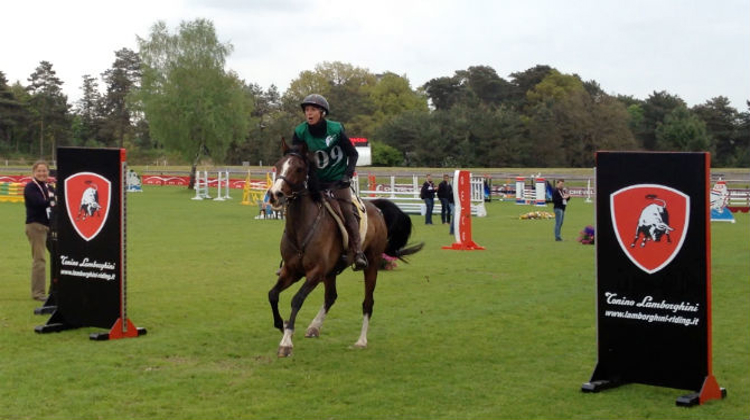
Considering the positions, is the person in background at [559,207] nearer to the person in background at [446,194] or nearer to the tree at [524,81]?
the person in background at [446,194]

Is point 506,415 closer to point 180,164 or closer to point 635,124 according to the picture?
point 635,124

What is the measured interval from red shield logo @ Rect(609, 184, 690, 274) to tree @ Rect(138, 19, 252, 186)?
62743mm

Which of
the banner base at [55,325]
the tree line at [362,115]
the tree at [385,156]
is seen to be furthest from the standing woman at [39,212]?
the tree at [385,156]

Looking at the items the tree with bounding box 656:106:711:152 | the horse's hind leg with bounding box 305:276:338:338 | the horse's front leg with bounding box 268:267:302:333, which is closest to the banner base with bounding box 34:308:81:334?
the horse's front leg with bounding box 268:267:302:333

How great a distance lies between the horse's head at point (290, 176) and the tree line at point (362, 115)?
197ft

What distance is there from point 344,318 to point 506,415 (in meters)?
5.00

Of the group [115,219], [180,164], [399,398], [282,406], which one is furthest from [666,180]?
[180,164]

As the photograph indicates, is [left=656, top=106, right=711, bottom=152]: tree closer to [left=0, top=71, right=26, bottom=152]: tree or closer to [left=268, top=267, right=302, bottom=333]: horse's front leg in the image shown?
[left=268, top=267, right=302, bottom=333]: horse's front leg

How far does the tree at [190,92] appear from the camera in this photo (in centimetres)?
6856

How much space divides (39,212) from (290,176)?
5.51 meters

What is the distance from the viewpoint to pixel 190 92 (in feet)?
225

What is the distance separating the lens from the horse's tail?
37.6 ft

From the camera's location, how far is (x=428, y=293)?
14188mm

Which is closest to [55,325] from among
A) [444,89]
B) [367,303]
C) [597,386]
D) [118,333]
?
[118,333]
